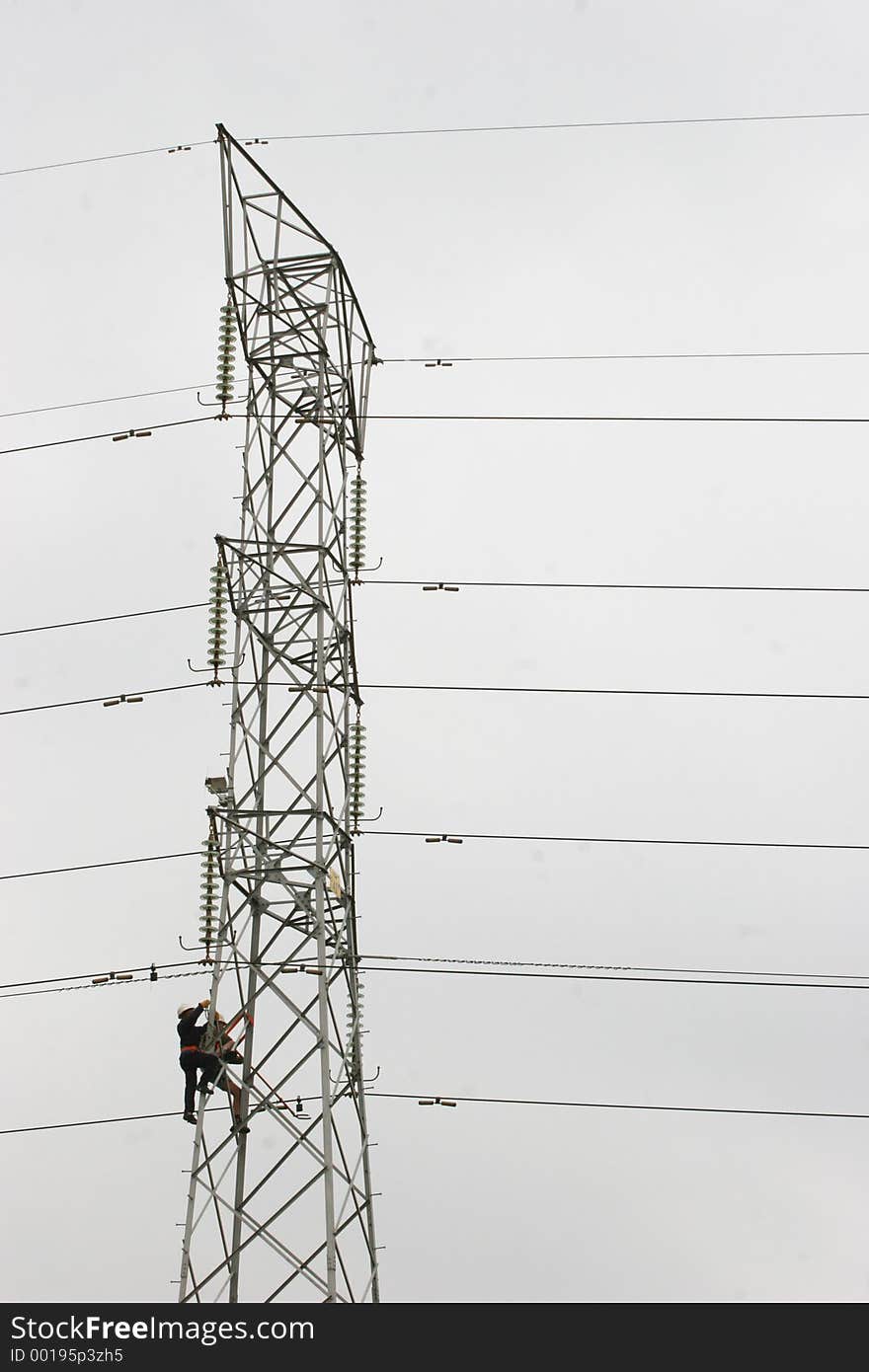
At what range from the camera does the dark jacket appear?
19.9m

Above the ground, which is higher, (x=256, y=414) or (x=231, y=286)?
(x=231, y=286)

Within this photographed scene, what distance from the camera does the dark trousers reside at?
1947 cm

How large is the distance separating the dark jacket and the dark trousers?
160 mm

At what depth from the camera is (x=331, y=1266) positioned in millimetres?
17781

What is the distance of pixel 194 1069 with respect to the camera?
19719 mm

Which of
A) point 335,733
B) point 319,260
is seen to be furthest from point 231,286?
point 335,733

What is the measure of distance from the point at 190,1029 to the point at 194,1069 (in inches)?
19.0

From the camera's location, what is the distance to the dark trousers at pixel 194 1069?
63.9 feet

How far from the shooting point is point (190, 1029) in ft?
65.5

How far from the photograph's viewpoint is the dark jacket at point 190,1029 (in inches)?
783

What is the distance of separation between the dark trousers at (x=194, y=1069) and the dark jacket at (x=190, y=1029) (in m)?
0.16

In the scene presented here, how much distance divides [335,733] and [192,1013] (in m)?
3.69

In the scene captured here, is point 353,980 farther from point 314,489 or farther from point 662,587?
point 662,587
